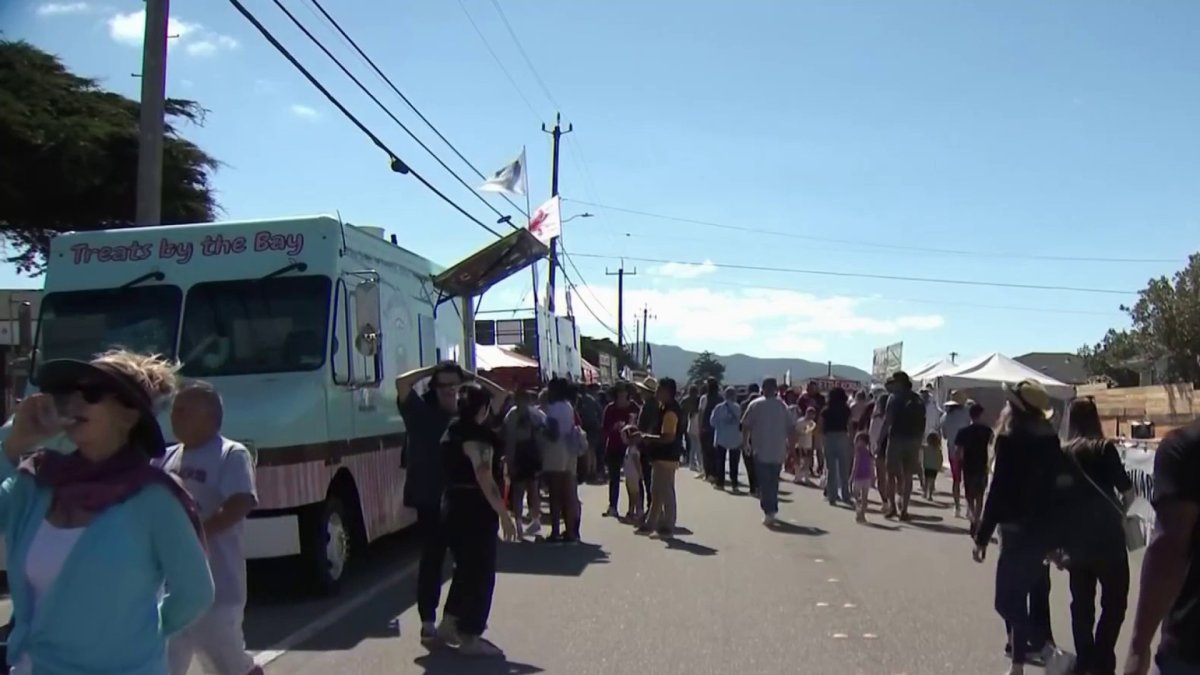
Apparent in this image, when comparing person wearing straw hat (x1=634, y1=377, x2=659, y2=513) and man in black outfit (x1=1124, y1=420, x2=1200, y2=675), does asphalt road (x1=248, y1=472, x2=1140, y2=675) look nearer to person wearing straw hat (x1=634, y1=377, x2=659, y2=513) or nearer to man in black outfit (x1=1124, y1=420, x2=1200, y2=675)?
person wearing straw hat (x1=634, y1=377, x2=659, y2=513)

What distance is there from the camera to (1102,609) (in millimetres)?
6754

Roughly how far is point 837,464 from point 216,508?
13816 millimetres

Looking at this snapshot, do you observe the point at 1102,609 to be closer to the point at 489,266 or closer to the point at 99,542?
the point at 99,542

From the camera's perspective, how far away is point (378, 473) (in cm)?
1103

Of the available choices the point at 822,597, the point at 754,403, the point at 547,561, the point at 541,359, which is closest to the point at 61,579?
the point at 822,597

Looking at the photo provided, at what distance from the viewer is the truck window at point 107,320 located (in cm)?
993

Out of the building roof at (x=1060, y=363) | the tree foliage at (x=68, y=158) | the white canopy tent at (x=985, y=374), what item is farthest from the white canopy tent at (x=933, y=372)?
the building roof at (x=1060, y=363)

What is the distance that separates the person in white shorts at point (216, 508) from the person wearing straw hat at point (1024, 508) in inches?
161

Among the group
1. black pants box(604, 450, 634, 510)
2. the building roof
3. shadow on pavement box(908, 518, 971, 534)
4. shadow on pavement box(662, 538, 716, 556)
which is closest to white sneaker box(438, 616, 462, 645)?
shadow on pavement box(662, 538, 716, 556)

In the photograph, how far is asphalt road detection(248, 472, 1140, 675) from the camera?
752 cm

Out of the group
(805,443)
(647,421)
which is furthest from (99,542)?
(805,443)

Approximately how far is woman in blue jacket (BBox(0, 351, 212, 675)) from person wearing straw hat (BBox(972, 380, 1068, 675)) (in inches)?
191

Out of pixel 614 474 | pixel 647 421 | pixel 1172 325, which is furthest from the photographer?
pixel 1172 325

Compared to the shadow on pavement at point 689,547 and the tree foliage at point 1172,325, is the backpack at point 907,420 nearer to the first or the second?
the shadow on pavement at point 689,547
